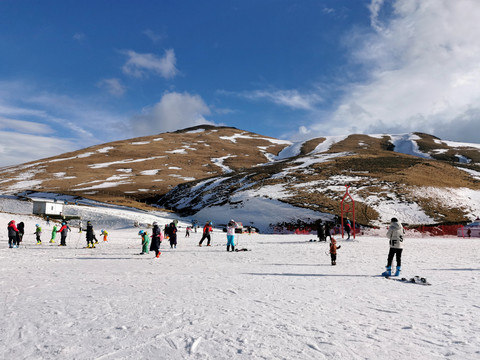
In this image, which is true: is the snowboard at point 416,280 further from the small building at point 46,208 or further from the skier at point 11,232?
the small building at point 46,208

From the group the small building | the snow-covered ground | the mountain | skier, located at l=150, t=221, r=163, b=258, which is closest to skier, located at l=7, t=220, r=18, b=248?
the snow-covered ground

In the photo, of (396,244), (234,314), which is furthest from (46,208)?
(396,244)

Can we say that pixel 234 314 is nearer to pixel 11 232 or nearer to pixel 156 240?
pixel 156 240

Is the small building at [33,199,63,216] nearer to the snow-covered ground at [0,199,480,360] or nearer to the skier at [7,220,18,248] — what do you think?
the skier at [7,220,18,248]

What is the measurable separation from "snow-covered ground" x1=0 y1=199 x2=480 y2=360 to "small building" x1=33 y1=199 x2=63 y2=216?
3739cm

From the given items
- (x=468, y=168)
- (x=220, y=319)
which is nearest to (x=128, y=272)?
(x=220, y=319)

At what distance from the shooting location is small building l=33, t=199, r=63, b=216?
144 ft

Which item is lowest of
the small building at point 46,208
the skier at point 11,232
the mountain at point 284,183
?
the skier at point 11,232

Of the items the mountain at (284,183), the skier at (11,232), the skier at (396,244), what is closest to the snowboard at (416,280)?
the skier at (396,244)

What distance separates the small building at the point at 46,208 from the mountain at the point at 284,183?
21.0 metres

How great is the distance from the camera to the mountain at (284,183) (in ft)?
156

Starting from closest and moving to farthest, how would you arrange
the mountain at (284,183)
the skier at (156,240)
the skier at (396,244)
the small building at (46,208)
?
1. the skier at (396,244)
2. the skier at (156,240)
3. the small building at (46,208)
4. the mountain at (284,183)

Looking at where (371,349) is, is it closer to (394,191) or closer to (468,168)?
(394,191)

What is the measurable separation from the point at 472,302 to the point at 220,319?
6032mm
